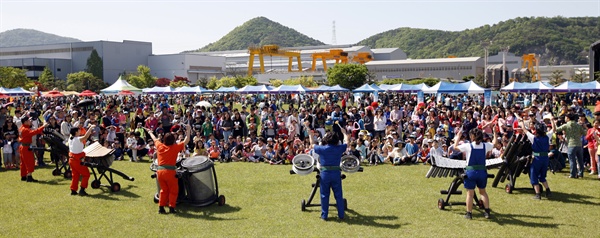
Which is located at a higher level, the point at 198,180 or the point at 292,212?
the point at 198,180

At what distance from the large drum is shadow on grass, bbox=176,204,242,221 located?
0.34 ft

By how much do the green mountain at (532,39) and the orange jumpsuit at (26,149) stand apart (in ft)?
530

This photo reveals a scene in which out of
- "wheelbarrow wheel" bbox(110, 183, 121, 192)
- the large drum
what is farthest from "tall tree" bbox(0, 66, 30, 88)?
the large drum

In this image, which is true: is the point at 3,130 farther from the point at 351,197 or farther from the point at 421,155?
the point at 421,155

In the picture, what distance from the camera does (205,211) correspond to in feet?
29.0

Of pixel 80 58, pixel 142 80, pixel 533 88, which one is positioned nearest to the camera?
pixel 533 88

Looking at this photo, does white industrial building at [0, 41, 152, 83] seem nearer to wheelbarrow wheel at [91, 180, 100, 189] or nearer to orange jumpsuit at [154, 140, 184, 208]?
wheelbarrow wheel at [91, 180, 100, 189]

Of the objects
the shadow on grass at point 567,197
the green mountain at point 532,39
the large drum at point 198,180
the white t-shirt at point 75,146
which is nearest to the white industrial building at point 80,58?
the green mountain at point 532,39

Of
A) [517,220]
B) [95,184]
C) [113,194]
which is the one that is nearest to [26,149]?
[95,184]

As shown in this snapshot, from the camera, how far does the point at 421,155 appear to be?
1423 centimetres

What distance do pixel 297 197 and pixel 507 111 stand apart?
8908 millimetres

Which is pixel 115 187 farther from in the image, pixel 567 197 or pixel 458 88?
pixel 458 88

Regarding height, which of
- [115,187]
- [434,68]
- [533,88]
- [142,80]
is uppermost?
[434,68]

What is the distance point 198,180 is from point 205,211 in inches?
21.5
